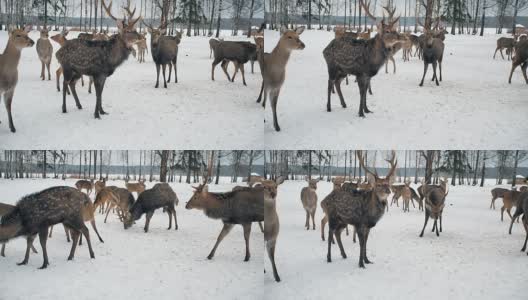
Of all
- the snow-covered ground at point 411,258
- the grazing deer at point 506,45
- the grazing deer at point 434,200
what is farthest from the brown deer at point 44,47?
the grazing deer at point 506,45

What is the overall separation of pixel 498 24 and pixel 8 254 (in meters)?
3.15

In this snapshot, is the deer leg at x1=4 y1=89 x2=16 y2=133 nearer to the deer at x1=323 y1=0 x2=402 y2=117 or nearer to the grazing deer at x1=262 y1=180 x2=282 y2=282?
the grazing deer at x1=262 y1=180 x2=282 y2=282

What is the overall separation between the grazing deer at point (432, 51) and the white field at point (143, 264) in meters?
1.40

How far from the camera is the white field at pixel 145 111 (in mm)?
3025

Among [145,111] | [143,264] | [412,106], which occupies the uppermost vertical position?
[412,106]

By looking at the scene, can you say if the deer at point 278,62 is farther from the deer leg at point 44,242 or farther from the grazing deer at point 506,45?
the deer leg at point 44,242

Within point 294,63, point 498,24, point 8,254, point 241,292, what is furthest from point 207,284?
point 498,24

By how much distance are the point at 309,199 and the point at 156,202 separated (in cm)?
94

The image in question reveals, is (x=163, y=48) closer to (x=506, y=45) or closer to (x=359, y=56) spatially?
(x=359, y=56)

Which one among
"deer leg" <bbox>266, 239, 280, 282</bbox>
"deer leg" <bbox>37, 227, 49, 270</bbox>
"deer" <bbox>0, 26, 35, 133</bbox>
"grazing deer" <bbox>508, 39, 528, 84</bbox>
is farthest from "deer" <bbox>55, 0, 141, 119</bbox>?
"grazing deer" <bbox>508, 39, 528, 84</bbox>

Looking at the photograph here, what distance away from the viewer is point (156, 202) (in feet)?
11.1

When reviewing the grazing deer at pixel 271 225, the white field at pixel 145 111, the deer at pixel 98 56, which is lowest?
the grazing deer at pixel 271 225

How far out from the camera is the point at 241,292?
322cm

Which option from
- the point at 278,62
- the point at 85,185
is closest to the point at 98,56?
the point at 85,185
